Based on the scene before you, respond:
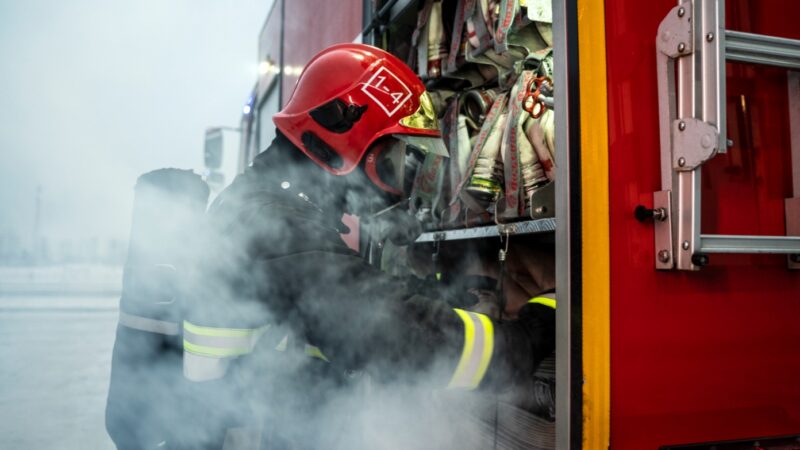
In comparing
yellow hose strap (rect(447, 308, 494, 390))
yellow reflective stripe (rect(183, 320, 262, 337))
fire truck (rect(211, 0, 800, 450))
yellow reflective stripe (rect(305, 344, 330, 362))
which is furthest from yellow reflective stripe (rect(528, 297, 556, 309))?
yellow reflective stripe (rect(183, 320, 262, 337))

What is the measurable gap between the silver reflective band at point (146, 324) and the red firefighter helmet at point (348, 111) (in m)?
0.69

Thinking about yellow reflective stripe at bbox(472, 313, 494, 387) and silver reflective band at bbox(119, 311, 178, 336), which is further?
silver reflective band at bbox(119, 311, 178, 336)

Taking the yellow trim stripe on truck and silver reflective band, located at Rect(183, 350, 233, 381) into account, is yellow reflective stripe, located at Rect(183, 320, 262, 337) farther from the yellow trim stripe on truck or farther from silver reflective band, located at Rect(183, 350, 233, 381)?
the yellow trim stripe on truck

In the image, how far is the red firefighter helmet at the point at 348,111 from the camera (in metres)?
1.70

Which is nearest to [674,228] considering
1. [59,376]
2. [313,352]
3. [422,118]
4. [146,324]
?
[422,118]

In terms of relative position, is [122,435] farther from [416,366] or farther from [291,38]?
[291,38]

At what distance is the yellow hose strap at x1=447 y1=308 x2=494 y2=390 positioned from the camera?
1275 millimetres

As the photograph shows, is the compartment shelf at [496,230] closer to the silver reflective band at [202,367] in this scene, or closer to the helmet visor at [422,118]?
the helmet visor at [422,118]

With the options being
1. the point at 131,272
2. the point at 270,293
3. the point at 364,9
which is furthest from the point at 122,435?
the point at 364,9

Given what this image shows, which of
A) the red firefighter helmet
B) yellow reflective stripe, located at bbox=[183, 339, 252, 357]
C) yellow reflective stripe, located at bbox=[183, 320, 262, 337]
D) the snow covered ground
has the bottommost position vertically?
the snow covered ground

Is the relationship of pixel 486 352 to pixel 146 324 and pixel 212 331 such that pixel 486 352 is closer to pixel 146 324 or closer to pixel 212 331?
pixel 212 331

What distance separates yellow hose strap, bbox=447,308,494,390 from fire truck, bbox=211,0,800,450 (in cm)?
22

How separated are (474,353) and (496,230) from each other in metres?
0.60

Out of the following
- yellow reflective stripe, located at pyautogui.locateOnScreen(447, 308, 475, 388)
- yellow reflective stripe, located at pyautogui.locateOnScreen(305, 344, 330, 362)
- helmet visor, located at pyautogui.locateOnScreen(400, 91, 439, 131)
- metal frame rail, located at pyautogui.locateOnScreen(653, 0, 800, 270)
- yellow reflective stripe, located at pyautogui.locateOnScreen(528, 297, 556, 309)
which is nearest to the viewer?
metal frame rail, located at pyautogui.locateOnScreen(653, 0, 800, 270)
